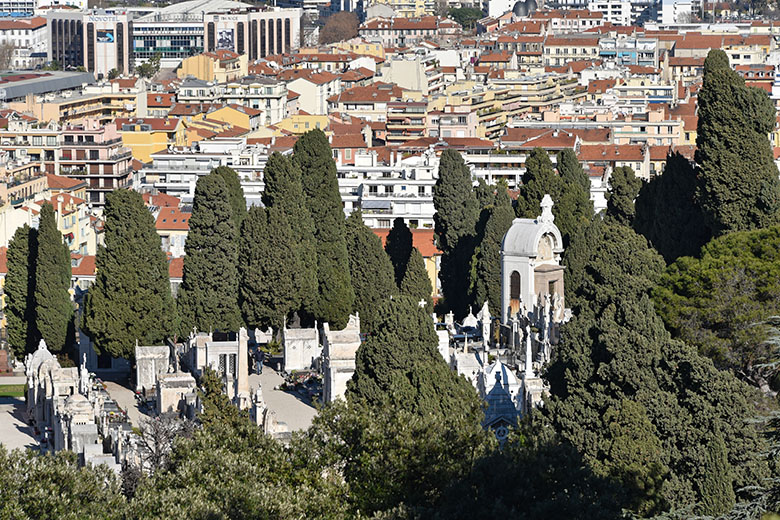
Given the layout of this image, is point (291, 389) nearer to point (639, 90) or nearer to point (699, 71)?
point (639, 90)

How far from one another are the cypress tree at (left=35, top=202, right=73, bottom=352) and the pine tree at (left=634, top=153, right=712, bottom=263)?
1573cm

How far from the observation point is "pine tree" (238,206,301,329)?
5359cm

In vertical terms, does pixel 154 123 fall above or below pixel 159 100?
above

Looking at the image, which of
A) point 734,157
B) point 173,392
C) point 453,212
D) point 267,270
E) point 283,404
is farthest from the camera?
point 453,212

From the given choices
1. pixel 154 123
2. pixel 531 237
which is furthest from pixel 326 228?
pixel 154 123

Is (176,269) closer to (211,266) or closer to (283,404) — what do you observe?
(211,266)

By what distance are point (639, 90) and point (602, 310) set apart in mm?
95795

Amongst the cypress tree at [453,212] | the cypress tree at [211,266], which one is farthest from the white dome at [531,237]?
the cypress tree at [453,212]

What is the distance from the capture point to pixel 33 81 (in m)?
141

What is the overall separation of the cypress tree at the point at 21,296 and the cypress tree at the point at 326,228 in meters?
7.73

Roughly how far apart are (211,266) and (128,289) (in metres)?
2.77

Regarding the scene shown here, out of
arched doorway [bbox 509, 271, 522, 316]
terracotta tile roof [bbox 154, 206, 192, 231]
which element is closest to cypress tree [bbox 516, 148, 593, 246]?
arched doorway [bbox 509, 271, 522, 316]

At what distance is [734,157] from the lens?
2020 inches

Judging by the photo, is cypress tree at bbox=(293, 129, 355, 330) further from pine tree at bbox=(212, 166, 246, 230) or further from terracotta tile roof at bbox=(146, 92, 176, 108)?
terracotta tile roof at bbox=(146, 92, 176, 108)
